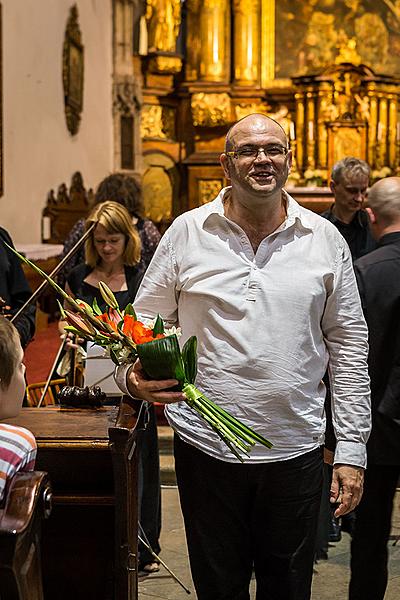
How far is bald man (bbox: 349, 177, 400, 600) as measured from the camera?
334cm

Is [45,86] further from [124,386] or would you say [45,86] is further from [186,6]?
[124,386]

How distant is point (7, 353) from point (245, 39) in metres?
12.8

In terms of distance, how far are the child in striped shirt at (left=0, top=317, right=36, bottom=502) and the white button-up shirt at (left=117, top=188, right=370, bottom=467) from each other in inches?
18.2

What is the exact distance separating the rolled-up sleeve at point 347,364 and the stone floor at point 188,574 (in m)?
1.72

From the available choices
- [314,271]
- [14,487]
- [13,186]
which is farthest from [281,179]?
[13,186]

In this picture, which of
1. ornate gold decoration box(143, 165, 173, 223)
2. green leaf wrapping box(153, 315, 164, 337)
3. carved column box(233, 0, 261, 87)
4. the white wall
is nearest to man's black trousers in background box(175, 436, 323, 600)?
green leaf wrapping box(153, 315, 164, 337)

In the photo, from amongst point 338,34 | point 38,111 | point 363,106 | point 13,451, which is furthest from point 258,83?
point 13,451

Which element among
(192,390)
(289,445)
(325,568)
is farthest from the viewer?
(325,568)

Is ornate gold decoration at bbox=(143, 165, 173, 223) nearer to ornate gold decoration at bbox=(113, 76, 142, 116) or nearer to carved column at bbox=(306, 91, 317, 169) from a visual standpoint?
ornate gold decoration at bbox=(113, 76, 142, 116)

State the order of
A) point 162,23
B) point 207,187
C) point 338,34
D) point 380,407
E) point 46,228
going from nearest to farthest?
point 380,407
point 46,228
point 162,23
point 207,187
point 338,34

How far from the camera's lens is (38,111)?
10078 millimetres

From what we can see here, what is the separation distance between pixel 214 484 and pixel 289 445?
0.23 metres

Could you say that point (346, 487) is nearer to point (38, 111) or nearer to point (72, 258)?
point (72, 258)

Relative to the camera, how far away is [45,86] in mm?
10312
